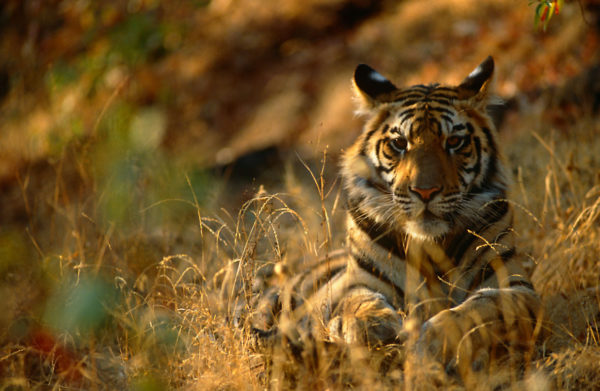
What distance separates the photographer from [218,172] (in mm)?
9133

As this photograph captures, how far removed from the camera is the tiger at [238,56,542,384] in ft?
10.3

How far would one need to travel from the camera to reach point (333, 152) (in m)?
10.0

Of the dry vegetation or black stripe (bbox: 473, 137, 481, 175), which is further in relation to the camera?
black stripe (bbox: 473, 137, 481, 175)

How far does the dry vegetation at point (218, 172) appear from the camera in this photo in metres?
3.25

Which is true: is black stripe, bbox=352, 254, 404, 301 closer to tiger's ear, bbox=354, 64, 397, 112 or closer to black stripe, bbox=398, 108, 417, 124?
black stripe, bbox=398, 108, 417, 124

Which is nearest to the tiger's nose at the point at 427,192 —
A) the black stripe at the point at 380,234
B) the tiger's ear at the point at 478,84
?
the black stripe at the point at 380,234

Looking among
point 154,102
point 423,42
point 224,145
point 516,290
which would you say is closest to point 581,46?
point 423,42

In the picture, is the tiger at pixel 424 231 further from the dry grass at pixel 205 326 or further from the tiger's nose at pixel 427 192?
the dry grass at pixel 205 326

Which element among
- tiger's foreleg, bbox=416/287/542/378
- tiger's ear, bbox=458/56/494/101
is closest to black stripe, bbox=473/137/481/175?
tiger's ear, bbox=458/56/494/101

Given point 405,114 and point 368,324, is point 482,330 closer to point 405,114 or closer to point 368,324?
point 368,324

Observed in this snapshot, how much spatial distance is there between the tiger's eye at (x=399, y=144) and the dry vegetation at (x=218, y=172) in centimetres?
42

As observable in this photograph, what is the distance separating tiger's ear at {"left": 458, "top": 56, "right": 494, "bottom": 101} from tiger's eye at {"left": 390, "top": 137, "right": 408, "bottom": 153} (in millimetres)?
459

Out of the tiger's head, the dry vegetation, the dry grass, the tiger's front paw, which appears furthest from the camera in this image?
the tiger's head

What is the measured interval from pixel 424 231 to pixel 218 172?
19.5ft
